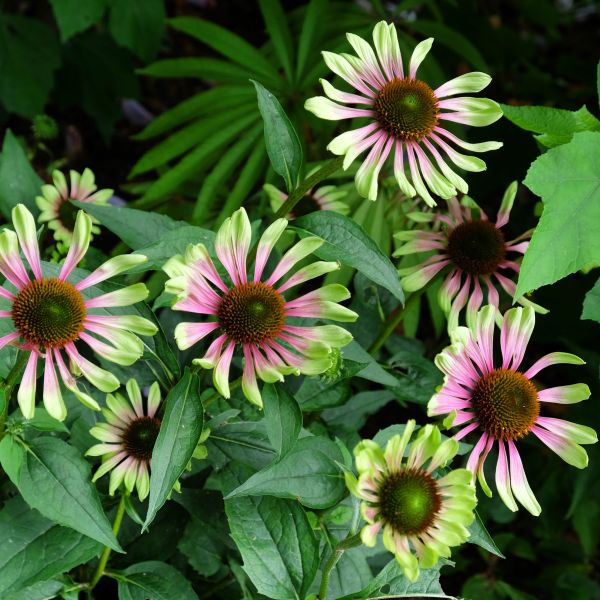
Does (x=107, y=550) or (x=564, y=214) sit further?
(x=107, y=550)

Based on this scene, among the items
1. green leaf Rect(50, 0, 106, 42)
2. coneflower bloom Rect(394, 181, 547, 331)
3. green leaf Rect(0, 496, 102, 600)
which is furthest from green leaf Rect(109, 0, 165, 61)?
green leaf Rect(0, 496, 102, 600)

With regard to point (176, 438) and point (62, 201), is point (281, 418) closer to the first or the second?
point (176, 438)

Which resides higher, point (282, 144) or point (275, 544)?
point (282, 144)

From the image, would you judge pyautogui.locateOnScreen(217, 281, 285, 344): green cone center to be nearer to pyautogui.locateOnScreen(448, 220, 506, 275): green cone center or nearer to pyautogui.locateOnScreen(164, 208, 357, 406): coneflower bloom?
pyautogui.locateOnScreen(164, 208, 357, 406): coneflower bloom

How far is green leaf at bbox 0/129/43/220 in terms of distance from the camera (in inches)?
48.5

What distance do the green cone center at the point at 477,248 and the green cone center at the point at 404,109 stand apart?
0.82 ft

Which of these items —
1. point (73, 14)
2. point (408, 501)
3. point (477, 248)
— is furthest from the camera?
point (73, 14)

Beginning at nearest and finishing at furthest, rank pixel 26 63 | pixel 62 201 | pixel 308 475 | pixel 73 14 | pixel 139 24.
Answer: pixel 308 475 < pixel 62 201 < pixel 73 14 < pixel 139 24 < pixel 26 63

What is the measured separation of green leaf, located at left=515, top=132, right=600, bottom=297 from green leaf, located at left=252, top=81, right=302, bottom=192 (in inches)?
10.9

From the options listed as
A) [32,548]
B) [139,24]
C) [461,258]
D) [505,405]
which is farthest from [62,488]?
[139,24]

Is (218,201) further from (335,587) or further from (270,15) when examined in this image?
(335,587)

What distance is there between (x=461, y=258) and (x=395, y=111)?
0.31 meters

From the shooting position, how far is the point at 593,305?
1.07m

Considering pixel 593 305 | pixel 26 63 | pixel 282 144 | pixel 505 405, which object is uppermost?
pixel 26 63
